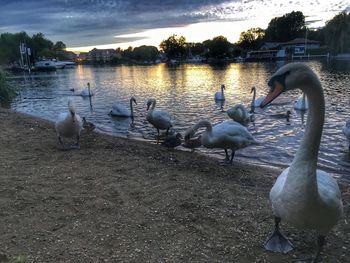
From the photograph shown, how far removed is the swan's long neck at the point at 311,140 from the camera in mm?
3463

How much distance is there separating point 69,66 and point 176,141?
142 m

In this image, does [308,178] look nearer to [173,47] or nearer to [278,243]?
[278,243]

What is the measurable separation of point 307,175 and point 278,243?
1.38 meters

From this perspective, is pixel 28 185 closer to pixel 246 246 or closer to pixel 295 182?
pixel 246 246

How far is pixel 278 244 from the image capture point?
4.42 metres

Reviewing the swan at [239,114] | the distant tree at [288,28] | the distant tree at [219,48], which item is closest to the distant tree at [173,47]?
the distant tree at [219,48]

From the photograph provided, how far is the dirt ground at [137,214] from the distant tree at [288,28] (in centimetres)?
14772

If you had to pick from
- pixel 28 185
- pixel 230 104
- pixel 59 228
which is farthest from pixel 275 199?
pixel 230 104

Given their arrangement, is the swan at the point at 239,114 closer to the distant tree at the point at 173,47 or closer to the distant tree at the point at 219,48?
the distant tree at the point at 219,48

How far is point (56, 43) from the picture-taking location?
18712 cm

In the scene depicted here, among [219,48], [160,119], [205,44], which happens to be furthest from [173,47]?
[160,119]

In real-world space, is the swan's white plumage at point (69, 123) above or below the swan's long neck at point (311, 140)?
below

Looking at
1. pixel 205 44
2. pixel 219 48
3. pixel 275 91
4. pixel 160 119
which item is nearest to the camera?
pixel 275 91

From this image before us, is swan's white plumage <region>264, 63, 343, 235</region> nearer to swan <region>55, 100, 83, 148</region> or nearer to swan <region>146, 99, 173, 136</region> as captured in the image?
swan <region>55, 100, 83, 148</region>
